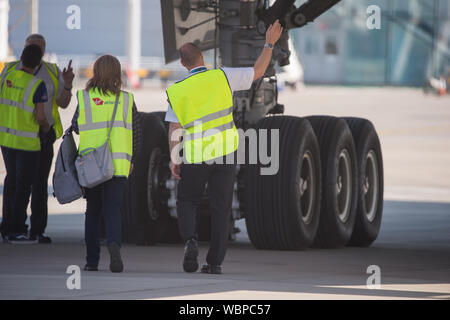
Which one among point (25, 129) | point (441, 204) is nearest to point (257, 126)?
point (25, 129)

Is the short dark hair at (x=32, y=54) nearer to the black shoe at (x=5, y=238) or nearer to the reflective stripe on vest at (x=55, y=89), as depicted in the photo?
the reflective stripe on vest at (x=55, y=89)

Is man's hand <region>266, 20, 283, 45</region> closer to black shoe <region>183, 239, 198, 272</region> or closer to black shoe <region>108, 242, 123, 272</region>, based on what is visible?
black shoe <region>183, 239, 198, 272</region>

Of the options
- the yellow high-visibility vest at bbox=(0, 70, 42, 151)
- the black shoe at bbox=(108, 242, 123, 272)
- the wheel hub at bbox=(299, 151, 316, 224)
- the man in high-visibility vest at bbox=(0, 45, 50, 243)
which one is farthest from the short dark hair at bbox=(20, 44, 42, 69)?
the black shoe at bbox=(108, 242, 123, 272)

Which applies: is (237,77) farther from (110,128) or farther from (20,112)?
(20,112)

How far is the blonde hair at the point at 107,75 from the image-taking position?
29.9 feet

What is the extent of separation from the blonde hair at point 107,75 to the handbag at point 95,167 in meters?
0.38

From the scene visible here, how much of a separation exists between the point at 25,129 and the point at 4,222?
3.16 feet

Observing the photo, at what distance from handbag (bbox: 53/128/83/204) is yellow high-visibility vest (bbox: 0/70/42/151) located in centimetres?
211

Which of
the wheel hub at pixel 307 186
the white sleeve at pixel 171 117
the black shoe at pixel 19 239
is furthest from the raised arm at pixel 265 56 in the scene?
the black shoe at pixel 19 239

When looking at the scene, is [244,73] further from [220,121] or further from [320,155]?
[320,155]

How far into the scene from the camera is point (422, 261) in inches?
426

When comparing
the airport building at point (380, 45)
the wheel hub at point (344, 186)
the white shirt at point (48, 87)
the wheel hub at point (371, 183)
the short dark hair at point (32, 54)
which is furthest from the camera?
the airport building at point (380, 45)

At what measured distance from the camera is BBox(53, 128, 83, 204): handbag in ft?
30.3
